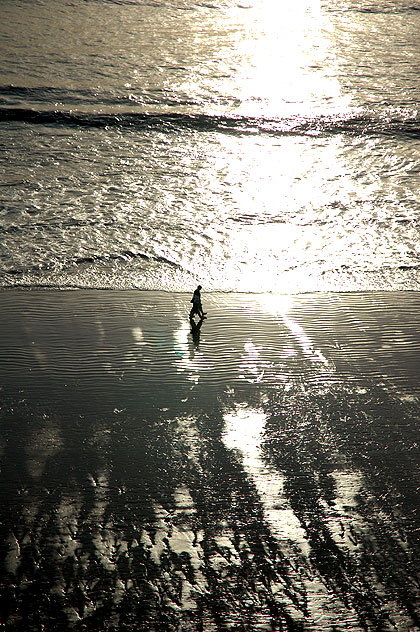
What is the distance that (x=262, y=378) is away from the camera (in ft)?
20.0

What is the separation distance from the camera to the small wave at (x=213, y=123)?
37.5ft

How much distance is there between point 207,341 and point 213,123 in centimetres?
601

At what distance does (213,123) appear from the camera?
11617 mm

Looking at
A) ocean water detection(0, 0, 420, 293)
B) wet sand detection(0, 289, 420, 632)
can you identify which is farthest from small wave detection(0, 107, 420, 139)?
wet sand detection(0, 289, 420, 632)

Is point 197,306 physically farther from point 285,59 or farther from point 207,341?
point 285,59

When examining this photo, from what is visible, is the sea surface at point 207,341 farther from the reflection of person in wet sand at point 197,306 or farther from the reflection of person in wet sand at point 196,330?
the reflection of person in wet sand at point 197,306

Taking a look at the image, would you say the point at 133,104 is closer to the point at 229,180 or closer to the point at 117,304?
the point at 229,180

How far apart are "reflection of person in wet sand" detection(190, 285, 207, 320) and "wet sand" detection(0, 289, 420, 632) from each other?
14 cm

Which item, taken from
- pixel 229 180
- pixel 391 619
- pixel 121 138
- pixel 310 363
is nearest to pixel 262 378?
pixel 310 363

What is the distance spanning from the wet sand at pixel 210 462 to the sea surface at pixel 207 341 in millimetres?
16

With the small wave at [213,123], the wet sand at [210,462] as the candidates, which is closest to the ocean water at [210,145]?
the small wave at [213,123]

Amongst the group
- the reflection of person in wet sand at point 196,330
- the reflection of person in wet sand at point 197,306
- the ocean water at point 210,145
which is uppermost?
the ocean water at point 210,145

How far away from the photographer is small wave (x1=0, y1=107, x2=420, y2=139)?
11.4 metres

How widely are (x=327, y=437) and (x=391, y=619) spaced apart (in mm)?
1639
